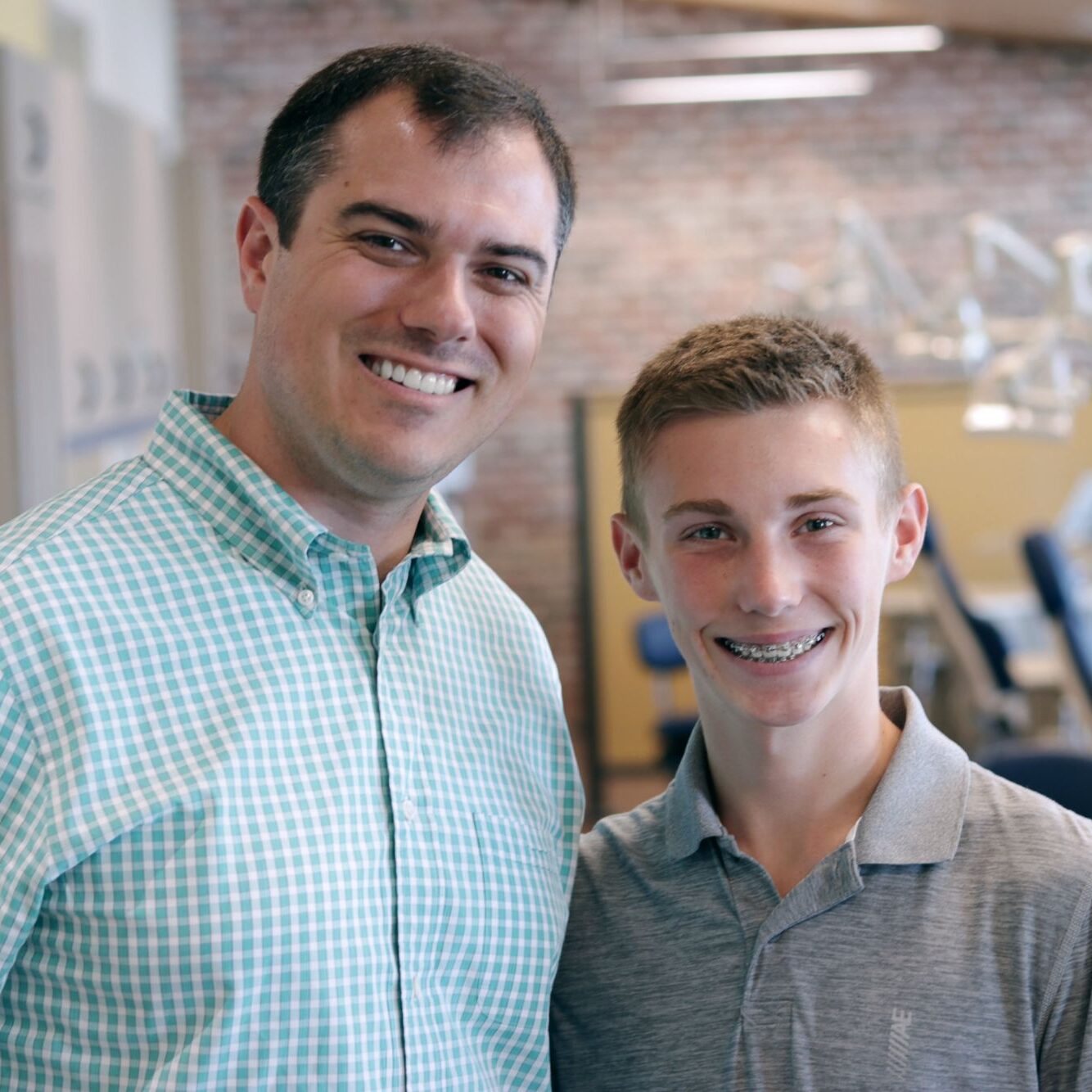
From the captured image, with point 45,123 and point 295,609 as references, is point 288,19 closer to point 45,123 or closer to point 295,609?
point 45,123

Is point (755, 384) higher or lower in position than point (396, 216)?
lower

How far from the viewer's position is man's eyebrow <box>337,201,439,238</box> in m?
1.27

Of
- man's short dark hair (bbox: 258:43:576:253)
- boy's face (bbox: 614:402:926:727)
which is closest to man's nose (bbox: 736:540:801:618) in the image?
boy's face (bbox: 614:402:926:727)

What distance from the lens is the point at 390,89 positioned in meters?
1.29

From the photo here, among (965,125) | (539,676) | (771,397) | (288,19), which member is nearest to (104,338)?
Result: (539,676)

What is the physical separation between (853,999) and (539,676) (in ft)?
1.55

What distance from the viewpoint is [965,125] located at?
719 cm

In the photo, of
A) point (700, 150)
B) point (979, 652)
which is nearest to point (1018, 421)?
point (979, 652)

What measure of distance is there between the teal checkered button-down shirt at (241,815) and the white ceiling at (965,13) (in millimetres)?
5826

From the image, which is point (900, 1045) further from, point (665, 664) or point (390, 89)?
point (665, 664)

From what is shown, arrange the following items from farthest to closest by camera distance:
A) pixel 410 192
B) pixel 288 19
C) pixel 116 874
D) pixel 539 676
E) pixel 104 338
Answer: pixel 288 19, pixel 104 338, pixel 539 676, pixel 410 192, pixel 116 874

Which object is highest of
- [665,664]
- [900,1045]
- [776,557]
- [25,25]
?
[25,25]

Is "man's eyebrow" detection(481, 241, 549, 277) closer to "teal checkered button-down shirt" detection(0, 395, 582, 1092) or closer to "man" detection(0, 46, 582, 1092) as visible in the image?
"man" detection(0, 46, 582, 1092)

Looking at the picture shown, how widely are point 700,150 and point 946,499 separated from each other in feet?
6.73
